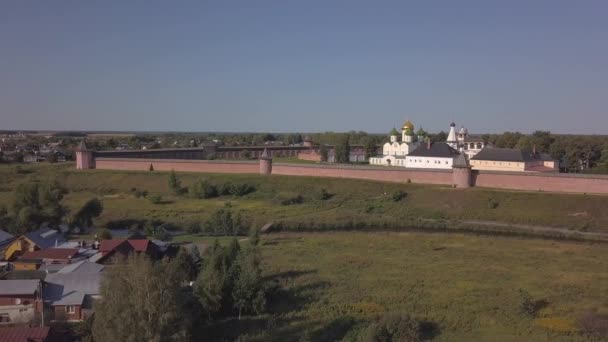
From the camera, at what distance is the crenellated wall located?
3556 cm

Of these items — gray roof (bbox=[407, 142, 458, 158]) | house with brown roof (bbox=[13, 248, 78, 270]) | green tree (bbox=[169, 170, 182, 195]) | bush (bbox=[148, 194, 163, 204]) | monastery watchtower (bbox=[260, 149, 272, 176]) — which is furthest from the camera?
monastery watchtower (bbox=[260, 149, 272, 176])

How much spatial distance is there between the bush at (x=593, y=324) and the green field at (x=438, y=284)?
0.23m

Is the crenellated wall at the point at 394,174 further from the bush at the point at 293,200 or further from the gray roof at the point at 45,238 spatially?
the gray roof at the point at 45,238

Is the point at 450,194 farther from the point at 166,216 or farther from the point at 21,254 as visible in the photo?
the point at 21,254

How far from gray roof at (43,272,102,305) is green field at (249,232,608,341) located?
4.76m

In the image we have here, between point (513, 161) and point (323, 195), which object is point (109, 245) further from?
point (513, 161)

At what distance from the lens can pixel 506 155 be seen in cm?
4250

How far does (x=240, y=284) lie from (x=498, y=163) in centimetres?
3238

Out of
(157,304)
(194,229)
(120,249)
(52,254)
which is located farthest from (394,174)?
(157,304)

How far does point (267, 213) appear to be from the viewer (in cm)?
3388

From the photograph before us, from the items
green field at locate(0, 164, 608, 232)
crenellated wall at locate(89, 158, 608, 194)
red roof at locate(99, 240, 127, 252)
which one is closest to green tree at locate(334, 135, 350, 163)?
crenellated wall at locate(89, 158, 608, 194)

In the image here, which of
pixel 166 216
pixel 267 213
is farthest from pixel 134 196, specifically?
pixel 267 213

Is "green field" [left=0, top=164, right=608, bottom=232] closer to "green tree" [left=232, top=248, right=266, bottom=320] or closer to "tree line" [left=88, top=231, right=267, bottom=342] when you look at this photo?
"green tree" [left=232, top=248, right=266, bottom=320]

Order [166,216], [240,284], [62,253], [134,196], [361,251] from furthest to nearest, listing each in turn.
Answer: [134,196], [166,216], [361,251], [62,253], [240,284]
